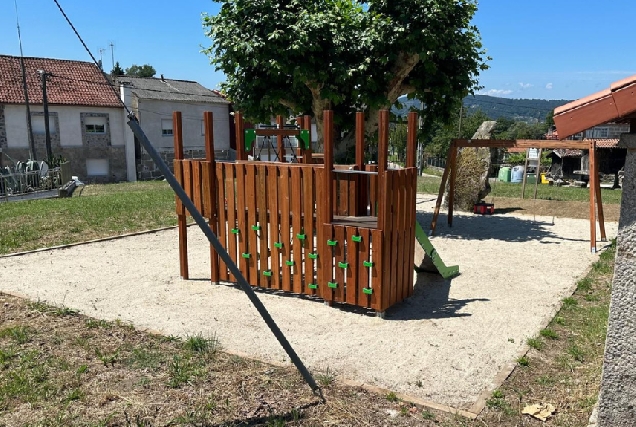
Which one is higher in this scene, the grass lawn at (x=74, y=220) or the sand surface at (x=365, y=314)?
the grass lawn at (x=74, y=220)

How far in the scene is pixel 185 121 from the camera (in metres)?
35.8

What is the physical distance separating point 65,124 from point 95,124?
1.85 metres

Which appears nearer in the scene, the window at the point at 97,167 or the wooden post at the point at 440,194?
the wooden post at the point at 440,194

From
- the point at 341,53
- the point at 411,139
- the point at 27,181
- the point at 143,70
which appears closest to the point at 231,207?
the point at 411,139

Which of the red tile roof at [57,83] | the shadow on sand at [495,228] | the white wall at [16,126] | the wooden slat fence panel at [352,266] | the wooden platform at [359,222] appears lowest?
the shadow on sand at [495,228]

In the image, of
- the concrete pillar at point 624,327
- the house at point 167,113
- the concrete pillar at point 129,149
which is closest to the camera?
the concrete pillar at point 624,327

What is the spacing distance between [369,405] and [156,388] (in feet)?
5.24

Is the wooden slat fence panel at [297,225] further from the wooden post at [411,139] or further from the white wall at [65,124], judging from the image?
the white wall at [65,124]

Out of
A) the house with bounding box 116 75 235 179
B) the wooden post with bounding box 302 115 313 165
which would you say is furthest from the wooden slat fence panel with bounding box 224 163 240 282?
the house with bounding box 116 75 235 179

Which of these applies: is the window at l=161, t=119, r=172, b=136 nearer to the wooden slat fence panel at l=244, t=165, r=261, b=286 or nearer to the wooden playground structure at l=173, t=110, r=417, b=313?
the wooden playground structure at l=173, t=110, r=417, b=313

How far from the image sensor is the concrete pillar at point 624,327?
2855 millimetres

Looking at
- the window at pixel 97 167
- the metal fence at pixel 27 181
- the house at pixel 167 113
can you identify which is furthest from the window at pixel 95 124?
the metal fence at pixel 27 181

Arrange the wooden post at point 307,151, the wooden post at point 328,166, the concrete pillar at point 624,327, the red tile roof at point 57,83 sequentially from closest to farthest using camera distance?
the concrete pillar at point 624,327, the wooden post at point 328,166, the wooden post at point 307,151, the red tile roof at point 57,83

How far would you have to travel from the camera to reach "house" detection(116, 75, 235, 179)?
34062mm
